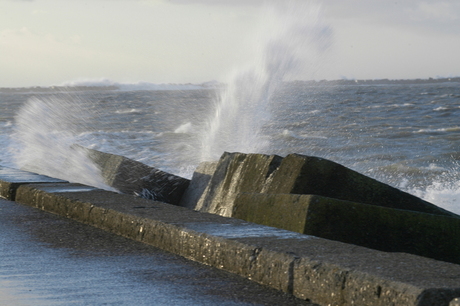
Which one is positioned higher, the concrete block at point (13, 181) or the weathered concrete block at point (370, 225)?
the weathered concrete block at point (370, 225)

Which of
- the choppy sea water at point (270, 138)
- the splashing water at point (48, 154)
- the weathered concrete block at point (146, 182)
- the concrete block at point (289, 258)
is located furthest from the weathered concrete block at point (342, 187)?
the choppy sea water at point (270, 138)

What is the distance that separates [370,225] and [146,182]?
178 inches

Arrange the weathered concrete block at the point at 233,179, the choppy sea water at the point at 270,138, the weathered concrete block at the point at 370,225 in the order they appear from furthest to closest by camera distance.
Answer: the choppy sea water at the point at 270,138
the weathered concrete block at the point at 233,179
the weathered concrete block at the point at 370,225

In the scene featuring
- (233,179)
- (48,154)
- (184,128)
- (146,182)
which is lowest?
(146,182)

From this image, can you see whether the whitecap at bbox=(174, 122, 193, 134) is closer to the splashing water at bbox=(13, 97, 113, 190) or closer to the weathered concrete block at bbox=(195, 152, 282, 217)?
the splashing water at bbox=(13, 97, 113, 190)

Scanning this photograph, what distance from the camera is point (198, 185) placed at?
25.9ft

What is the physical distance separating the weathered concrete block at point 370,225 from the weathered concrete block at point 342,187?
70cm

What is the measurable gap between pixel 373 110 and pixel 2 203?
24.2m

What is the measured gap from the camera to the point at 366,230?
4.20 m

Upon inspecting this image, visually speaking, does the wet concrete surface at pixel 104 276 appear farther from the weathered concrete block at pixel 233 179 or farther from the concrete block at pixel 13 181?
the weathered concrete block at pixel 233 179

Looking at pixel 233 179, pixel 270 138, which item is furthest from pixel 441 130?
pixel 233 179

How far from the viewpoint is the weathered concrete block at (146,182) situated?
8.16 m

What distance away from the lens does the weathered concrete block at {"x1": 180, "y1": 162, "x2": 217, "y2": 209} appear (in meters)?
7.71

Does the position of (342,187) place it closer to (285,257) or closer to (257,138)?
(285,257)
